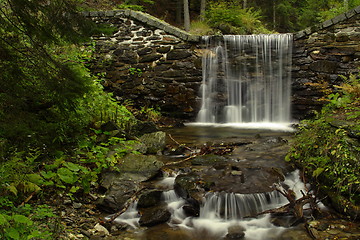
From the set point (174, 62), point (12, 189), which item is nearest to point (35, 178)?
point (12, 189)

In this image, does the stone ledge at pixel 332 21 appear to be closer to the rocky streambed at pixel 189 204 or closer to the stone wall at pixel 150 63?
the stone wall at pixel 150 63

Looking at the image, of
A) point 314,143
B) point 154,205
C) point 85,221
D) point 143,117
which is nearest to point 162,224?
point 154,205

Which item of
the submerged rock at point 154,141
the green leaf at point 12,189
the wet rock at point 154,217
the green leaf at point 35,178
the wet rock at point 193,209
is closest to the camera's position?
the green leaf at point 12,189

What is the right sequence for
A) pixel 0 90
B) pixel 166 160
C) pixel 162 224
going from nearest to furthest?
pixel 0 90 < pixel 162 224 < pixel 166 160

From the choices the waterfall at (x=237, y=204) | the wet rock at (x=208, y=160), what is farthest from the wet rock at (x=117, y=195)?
the wet rock at (x=208, y=160)

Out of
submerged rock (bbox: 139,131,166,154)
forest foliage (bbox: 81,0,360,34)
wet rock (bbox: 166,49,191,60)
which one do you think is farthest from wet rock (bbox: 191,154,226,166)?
forest foliage (bbox: 81,0,360,34)

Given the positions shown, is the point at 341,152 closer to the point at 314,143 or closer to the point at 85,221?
the point at 314,143

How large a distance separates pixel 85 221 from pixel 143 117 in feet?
21.0

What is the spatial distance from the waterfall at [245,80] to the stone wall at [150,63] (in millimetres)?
467

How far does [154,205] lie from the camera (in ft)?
13.2

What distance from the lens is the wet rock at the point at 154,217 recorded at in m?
3.61

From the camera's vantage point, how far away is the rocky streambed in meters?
3.38

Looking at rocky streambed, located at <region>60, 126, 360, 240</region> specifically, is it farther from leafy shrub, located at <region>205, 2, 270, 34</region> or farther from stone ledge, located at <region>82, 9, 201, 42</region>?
leafy shrub, located at <region>205, 2, 270, 34</region>

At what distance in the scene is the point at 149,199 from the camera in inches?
157
